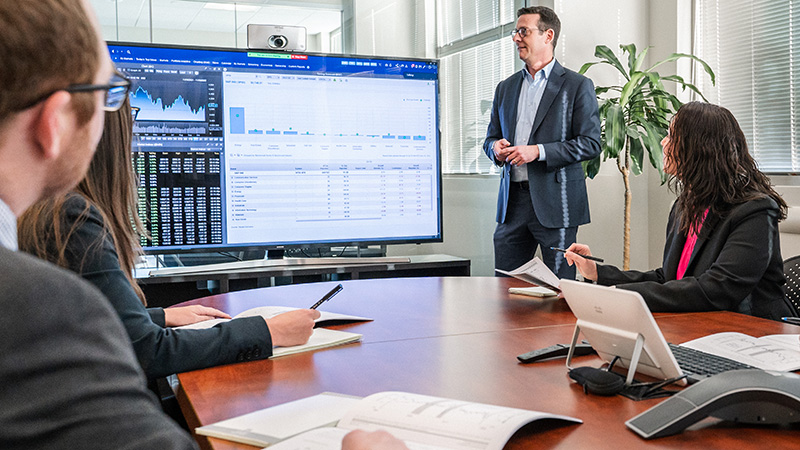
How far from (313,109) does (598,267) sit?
1.98 m

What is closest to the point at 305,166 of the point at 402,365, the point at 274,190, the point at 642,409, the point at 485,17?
the point at 274,190

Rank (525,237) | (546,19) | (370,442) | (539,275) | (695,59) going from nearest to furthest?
(370,442), (539,275), (546,19), (525,237), (695,59)

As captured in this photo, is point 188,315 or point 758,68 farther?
point 758,68

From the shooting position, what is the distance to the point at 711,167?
2.30 metres

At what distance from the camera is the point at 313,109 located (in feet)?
12.5

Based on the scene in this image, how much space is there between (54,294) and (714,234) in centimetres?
212

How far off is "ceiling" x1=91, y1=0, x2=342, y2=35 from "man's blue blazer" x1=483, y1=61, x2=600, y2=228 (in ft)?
4.34

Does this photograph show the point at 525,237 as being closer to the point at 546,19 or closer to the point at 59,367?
the point at 546,19

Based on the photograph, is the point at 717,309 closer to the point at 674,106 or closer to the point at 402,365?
the point at 402,365

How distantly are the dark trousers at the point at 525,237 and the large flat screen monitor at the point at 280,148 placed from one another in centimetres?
39

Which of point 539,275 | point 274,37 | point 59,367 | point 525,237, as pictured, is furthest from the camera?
point 525,237

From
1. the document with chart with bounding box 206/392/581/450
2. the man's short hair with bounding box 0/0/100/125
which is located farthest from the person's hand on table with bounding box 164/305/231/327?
the man's short hair with bounding box 0/0/100/125

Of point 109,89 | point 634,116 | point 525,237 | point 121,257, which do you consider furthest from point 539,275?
point 634,116

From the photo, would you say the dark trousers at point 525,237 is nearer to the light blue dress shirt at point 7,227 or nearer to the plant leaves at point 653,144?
the plant leaves at point 653,144
